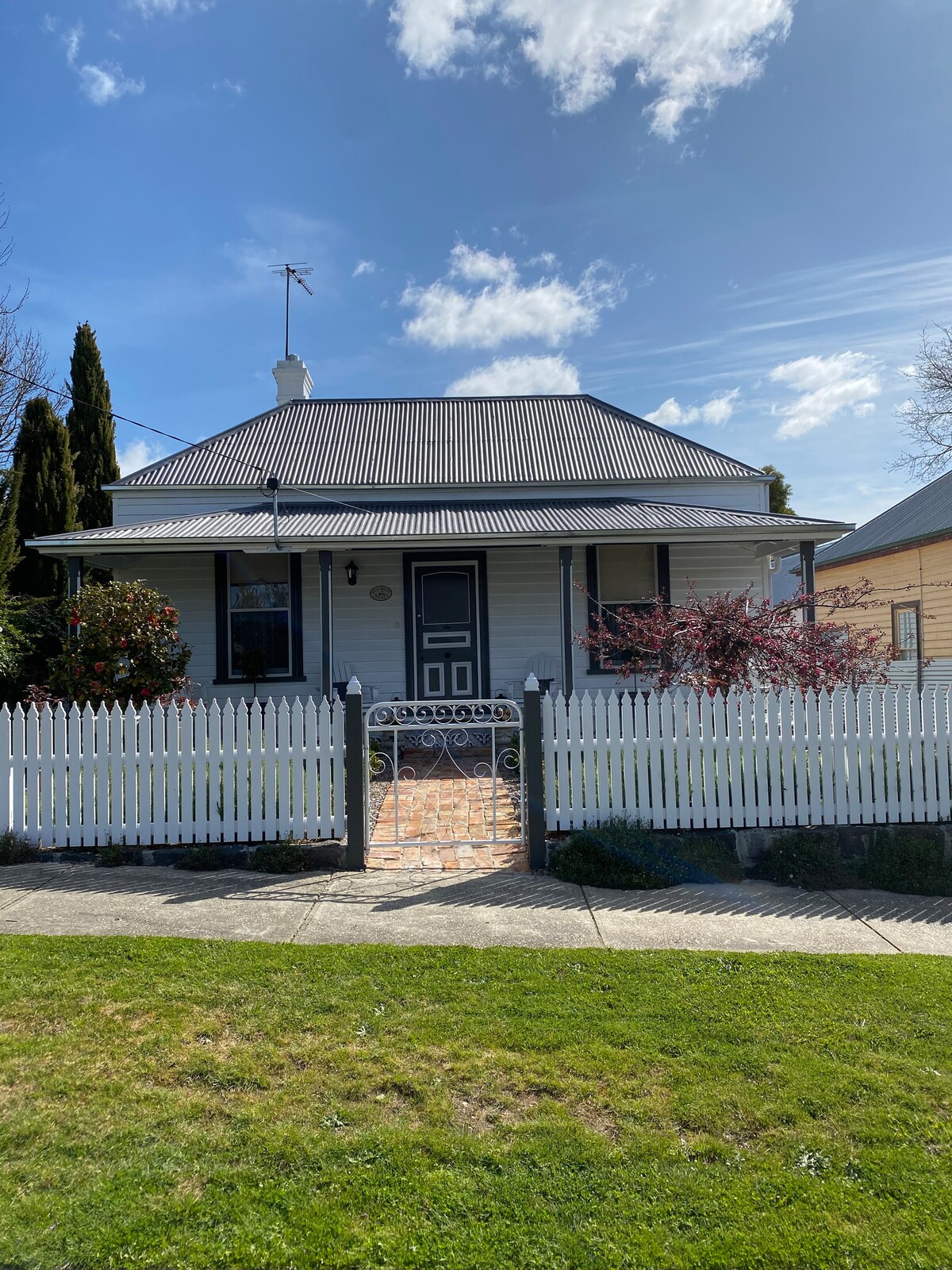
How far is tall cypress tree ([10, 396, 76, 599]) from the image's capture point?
14.6 meters

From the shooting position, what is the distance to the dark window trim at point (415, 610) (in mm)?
12523

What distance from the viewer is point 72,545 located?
10.7 meters

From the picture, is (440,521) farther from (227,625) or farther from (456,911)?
(456,911)

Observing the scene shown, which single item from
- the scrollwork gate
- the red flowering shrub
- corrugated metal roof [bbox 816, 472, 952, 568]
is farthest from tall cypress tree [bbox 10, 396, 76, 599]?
corrugated metal roof [bbox 816, 472, 952, 568]

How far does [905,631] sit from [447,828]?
17511mm

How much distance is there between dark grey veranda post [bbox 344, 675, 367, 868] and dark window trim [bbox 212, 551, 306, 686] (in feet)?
21.2

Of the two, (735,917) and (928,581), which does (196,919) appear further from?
(928,581)

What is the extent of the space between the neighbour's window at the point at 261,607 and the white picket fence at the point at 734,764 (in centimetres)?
731

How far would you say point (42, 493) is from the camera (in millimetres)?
14828

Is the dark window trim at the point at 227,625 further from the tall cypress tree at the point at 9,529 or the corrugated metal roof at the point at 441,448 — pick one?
the tall cypress tree at the point at 9,529

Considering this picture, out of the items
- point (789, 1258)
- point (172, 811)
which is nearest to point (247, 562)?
point (172, 811)

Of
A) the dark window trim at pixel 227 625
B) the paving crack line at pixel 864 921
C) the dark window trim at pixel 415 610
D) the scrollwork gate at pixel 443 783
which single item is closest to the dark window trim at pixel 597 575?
the dark window trim at pixel 415 610

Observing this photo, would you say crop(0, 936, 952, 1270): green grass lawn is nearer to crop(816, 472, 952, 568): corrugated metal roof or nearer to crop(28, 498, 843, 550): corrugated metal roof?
crop(28, 498, 843, 550): corrugated metal roof

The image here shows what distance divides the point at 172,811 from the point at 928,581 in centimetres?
1819
